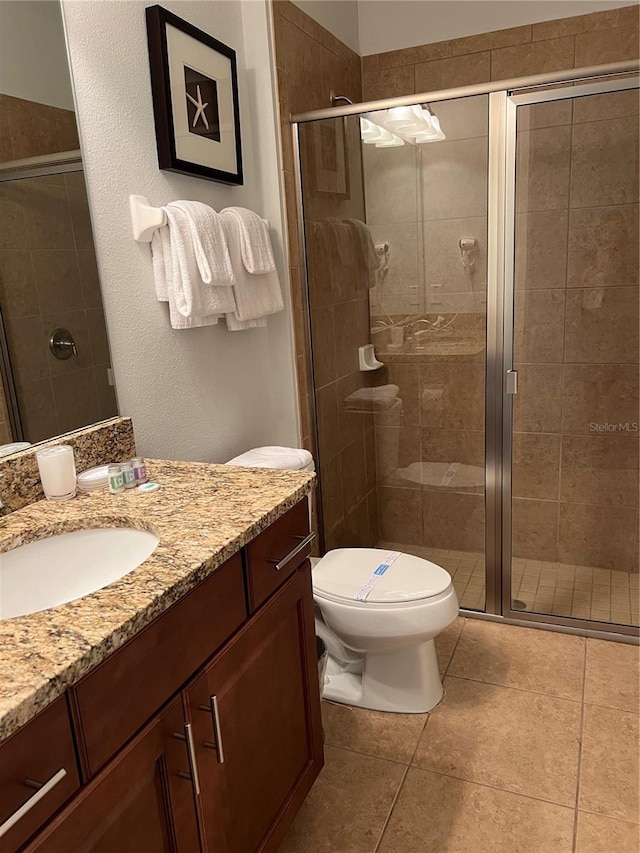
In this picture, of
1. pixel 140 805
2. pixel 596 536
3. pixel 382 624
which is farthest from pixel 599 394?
pixel 140 805

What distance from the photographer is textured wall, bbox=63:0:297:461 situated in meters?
1.59

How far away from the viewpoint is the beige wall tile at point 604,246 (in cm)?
216

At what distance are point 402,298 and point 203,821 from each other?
1.83 meters

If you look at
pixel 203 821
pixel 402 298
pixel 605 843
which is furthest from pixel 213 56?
pixel 605 843

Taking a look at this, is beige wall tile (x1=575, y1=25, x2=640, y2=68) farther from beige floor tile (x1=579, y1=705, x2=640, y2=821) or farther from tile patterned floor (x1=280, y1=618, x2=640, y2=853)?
beige floor tile (x1=579, y1=705, x2=640, y2=821)

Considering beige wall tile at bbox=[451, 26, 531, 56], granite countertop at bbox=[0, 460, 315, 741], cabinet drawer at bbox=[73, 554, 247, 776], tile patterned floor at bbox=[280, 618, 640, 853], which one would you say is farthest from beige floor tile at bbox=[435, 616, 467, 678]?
beige wall tile at bbox=[451, 26, 531, 56]

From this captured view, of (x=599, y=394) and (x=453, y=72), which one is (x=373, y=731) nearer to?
(x=599, y=394)

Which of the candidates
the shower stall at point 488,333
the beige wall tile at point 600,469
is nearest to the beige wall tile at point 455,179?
the shower stall at point 488,333

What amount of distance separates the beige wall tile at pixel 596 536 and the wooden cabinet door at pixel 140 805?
6.23 feet

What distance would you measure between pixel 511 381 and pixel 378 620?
98 cm

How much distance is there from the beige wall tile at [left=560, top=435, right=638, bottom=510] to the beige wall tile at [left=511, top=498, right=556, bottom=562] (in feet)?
0.31

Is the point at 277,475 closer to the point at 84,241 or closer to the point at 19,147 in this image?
the point at 84,241

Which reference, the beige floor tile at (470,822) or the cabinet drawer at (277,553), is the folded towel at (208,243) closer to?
the cabinet drawer at (277,553)

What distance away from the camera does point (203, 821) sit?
111cm
